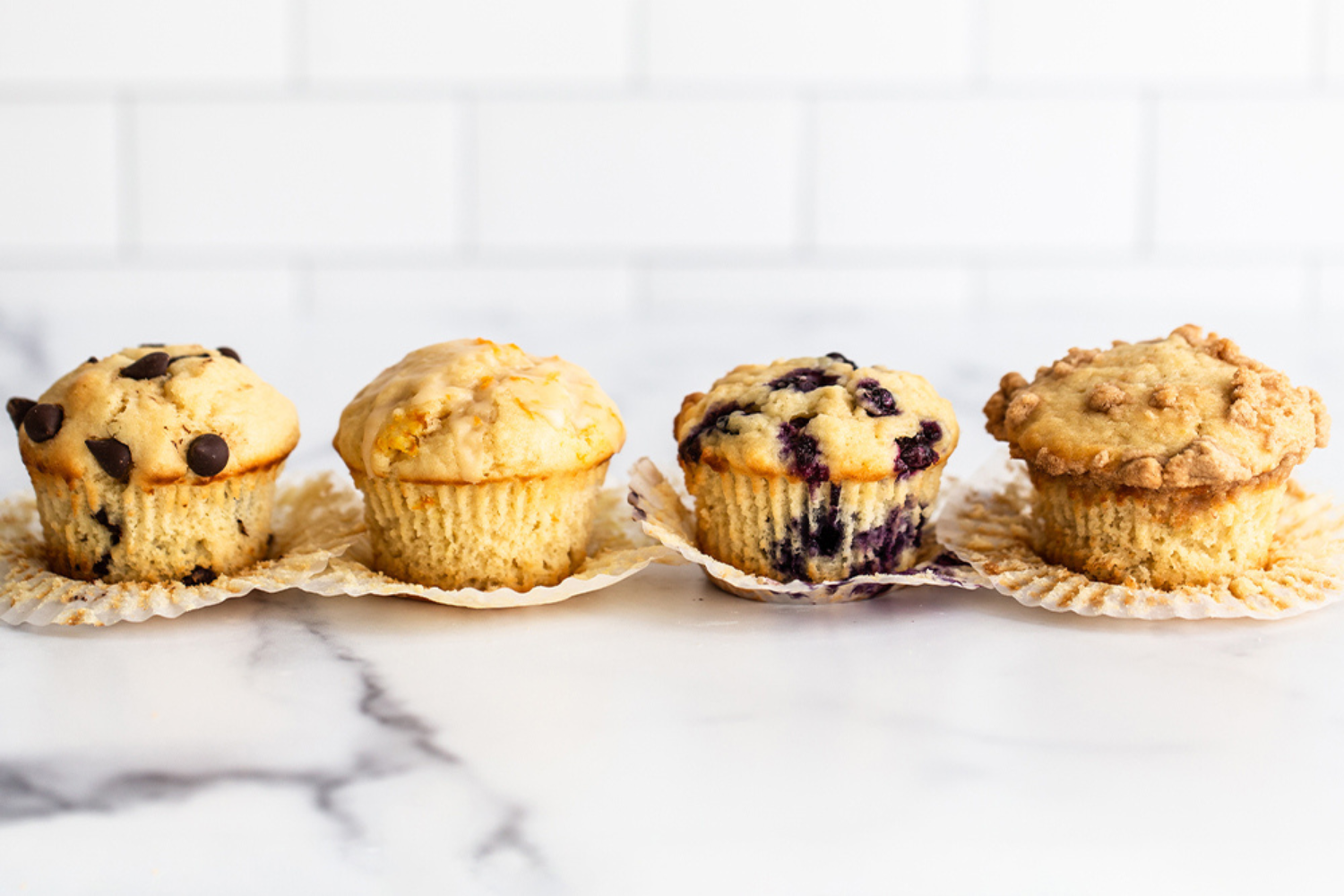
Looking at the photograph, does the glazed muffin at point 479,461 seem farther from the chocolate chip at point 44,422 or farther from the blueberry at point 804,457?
the chocolate chip at point 44,422

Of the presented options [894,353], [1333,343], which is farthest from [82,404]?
[1333,343]

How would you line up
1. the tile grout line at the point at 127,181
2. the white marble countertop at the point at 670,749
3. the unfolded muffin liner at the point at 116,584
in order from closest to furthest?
the white marble countertop at the point at 670,749 < the unfolded muffin liner at the point at 116,584 < the tile grout line at the point at 127,181

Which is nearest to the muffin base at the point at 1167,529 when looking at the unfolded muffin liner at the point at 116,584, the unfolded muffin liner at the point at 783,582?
the unfolded muffin liner at the point at 783,582

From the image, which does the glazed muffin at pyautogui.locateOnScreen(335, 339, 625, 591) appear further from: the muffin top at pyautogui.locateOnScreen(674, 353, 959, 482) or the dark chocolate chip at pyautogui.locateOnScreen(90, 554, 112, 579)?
the dark chocolate chip at pyautogui.locateOnScreen(90, 554, 112, 579)

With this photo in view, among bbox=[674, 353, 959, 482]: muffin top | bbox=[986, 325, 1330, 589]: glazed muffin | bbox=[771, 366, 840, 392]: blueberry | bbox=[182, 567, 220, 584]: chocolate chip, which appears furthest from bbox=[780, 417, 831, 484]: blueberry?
bbox=[182, 567, 220, 584]: chocolate chip

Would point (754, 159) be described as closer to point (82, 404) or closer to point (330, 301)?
point (330, 301)
